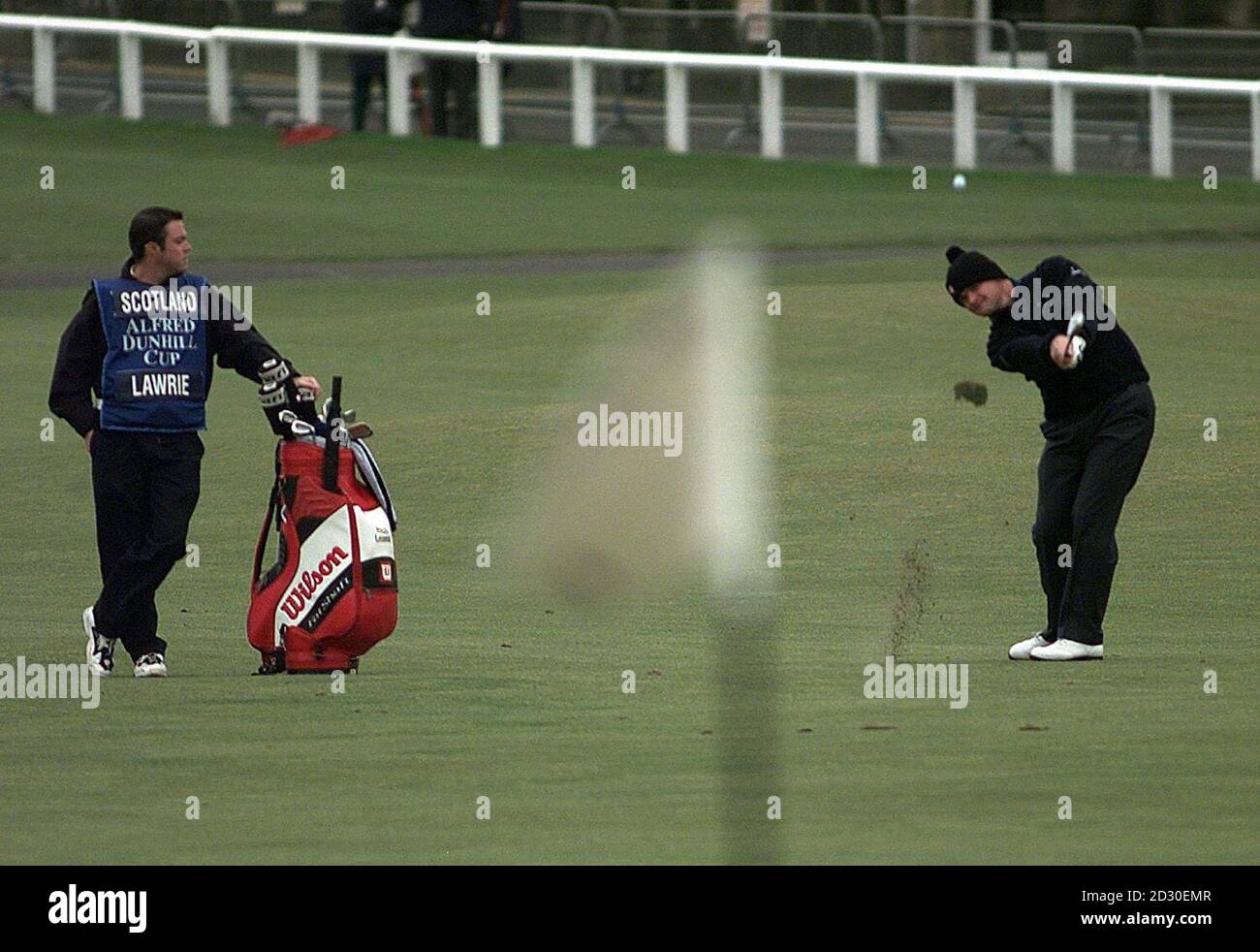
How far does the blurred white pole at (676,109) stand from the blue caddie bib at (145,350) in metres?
19.4

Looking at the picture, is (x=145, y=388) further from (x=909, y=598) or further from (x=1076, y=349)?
(x=909, y=598)

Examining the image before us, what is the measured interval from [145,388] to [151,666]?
110cm

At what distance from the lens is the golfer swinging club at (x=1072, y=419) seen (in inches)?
394

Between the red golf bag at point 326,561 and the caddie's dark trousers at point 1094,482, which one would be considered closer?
the red golf bag at point 326,561

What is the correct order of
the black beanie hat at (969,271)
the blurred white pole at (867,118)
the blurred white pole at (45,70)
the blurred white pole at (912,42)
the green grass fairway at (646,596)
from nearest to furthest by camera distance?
the green grass fairway at (646,596)
the black beanie hat at (969,271)
the blurred white pole at (867,118)
the blurred white pole at (912,42)
the blurred white pole at (45,70)

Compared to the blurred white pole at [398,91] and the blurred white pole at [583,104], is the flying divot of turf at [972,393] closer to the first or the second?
the blurred white pole at [583,104]

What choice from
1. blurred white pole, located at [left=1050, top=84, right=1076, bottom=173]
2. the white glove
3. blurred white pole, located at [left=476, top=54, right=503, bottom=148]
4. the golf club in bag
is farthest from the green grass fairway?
the white glove

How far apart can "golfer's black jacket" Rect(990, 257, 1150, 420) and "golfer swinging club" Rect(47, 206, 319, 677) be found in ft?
8.61

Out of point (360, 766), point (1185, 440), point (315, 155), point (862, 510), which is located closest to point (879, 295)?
point (1185, 440)

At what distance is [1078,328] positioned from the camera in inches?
388

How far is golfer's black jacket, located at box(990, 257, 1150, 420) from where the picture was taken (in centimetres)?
1000

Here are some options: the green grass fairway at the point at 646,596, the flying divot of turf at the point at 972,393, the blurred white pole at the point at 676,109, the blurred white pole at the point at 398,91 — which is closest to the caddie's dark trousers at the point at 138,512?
the green grass fairway at the point at 646,596

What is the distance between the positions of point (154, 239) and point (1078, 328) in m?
3.40
